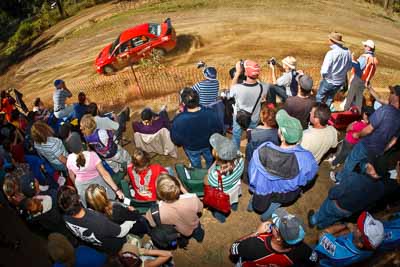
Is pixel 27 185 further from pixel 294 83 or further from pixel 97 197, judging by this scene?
A: pixel 294 83

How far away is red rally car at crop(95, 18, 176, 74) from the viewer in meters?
12.5

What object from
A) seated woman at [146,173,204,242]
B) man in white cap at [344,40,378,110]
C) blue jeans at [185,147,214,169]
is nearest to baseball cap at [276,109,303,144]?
seated woman at [146,173,204,242]

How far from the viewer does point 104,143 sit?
5.89 meters

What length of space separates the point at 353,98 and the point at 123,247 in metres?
5.53

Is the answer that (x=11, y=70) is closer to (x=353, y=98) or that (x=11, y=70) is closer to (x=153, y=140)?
(x=153, y=140)

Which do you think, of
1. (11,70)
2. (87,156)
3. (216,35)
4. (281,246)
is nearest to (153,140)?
(87,156)

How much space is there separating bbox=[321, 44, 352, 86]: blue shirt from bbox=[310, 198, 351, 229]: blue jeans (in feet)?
9.09

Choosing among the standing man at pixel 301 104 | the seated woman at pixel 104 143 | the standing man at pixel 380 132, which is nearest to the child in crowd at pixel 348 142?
the standing man at pixel 380 132

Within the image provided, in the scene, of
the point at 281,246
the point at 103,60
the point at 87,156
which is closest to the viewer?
the point at 281,246

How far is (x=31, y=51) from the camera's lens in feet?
56.0

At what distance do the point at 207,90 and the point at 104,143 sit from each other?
205 cm

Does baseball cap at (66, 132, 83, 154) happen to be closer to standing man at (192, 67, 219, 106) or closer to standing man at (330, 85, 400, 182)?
standing man at (192, 67, 219, 106)

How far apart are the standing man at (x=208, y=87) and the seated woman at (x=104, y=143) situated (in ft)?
5.76

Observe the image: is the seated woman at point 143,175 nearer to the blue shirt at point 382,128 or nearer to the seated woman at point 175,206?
the seated woman at point 175,206
